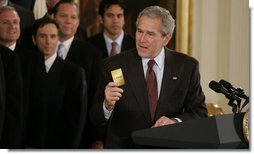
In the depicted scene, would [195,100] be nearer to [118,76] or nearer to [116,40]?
[118,76]

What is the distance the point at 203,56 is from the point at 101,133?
732 millimetres

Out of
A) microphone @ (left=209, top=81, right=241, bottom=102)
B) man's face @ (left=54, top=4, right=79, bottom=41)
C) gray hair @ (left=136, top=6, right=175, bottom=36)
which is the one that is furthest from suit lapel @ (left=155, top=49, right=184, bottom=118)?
man's face @ (left=54, top=4, right=79, bottom=41)

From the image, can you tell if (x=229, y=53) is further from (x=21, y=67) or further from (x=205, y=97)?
(x=21, y=67)

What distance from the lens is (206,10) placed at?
3.29 m

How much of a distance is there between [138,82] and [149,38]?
261mm

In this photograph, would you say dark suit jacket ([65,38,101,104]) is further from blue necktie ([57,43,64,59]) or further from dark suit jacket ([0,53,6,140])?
dark suit jacket ([0,53,6,140])

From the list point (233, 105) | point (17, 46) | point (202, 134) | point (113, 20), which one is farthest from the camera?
point (113, 20)

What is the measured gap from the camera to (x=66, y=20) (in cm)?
335

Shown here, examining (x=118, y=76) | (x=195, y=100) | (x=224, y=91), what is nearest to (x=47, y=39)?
(x=118, y=76)

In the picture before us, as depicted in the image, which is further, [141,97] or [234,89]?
[141,97]

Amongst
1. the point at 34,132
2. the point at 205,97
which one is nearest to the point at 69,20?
the point at 34,132

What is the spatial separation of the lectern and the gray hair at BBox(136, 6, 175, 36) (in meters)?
0.63

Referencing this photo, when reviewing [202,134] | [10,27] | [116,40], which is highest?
[10,27]

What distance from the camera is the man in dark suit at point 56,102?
3.31 metres
